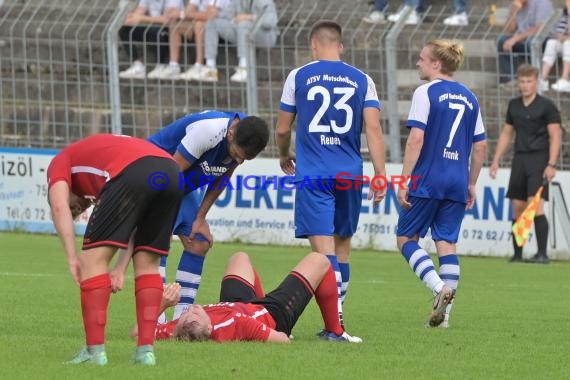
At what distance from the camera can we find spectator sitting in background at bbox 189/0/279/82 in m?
20.3

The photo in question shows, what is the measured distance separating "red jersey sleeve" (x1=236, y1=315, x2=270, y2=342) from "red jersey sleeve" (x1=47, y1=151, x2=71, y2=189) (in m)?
1.86

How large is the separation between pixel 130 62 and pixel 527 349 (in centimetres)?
1278

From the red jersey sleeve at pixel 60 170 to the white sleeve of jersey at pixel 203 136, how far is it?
2.26 metres

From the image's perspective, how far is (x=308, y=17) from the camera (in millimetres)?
20641

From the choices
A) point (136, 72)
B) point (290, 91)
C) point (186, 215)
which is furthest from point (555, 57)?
point (186, 215)

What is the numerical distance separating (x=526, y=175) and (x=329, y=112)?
8336 mm

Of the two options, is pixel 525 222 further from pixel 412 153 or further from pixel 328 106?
pixel 328 106

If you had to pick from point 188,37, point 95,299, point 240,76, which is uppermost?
point 188,37

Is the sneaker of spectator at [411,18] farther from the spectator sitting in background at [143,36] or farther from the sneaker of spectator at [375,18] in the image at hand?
the spectator sitting in background at [143,36]

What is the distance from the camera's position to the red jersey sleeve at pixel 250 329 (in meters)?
8.75

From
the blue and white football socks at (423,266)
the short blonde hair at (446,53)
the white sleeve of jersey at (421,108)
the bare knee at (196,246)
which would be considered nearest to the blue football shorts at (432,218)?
the blue and white football socks at (423,266)

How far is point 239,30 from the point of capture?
20.5m

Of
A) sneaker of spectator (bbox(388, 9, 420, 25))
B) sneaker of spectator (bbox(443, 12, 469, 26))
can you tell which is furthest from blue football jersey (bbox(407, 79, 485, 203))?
sneaker of spectator (bbox(443, 12, 469, 26))

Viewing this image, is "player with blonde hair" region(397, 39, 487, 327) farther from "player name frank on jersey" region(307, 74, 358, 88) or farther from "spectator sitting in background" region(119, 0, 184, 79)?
"spectator sitting in background" region(119, 0, 184, 79)
